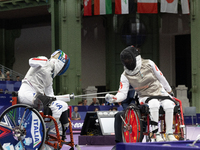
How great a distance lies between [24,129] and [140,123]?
1570 mm

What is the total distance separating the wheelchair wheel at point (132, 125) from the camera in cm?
509

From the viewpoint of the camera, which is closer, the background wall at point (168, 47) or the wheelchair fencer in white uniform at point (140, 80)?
the wheelchair fencer in white uniform at point (140, 80)

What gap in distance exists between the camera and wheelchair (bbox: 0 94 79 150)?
5008 mm

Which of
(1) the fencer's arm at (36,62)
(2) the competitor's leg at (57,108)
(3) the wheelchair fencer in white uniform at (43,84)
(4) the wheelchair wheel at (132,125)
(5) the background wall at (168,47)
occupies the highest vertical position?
(5) the background wall at (168,47)

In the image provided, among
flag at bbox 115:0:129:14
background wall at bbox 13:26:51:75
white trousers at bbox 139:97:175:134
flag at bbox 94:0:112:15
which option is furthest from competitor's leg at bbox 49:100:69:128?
background wall at bbox 13:26:51:75

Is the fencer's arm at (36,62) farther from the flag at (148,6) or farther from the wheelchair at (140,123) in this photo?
the flag at (148,6)

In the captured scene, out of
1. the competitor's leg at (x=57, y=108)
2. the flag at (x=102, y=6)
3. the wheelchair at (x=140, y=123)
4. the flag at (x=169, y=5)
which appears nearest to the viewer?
the wheelchair at (x=140, y=123)

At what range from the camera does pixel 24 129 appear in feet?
16.7

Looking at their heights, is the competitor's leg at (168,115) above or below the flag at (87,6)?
below

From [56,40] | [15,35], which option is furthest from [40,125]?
[15,35]

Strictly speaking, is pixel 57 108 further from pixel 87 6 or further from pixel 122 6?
pixel 87 6

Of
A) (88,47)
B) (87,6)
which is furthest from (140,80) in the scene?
(88,47)

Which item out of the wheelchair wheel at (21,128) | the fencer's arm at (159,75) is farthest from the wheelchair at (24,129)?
the fencer's arm at (159,75)

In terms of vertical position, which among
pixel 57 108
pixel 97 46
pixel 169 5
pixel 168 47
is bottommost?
pixel 57 108
